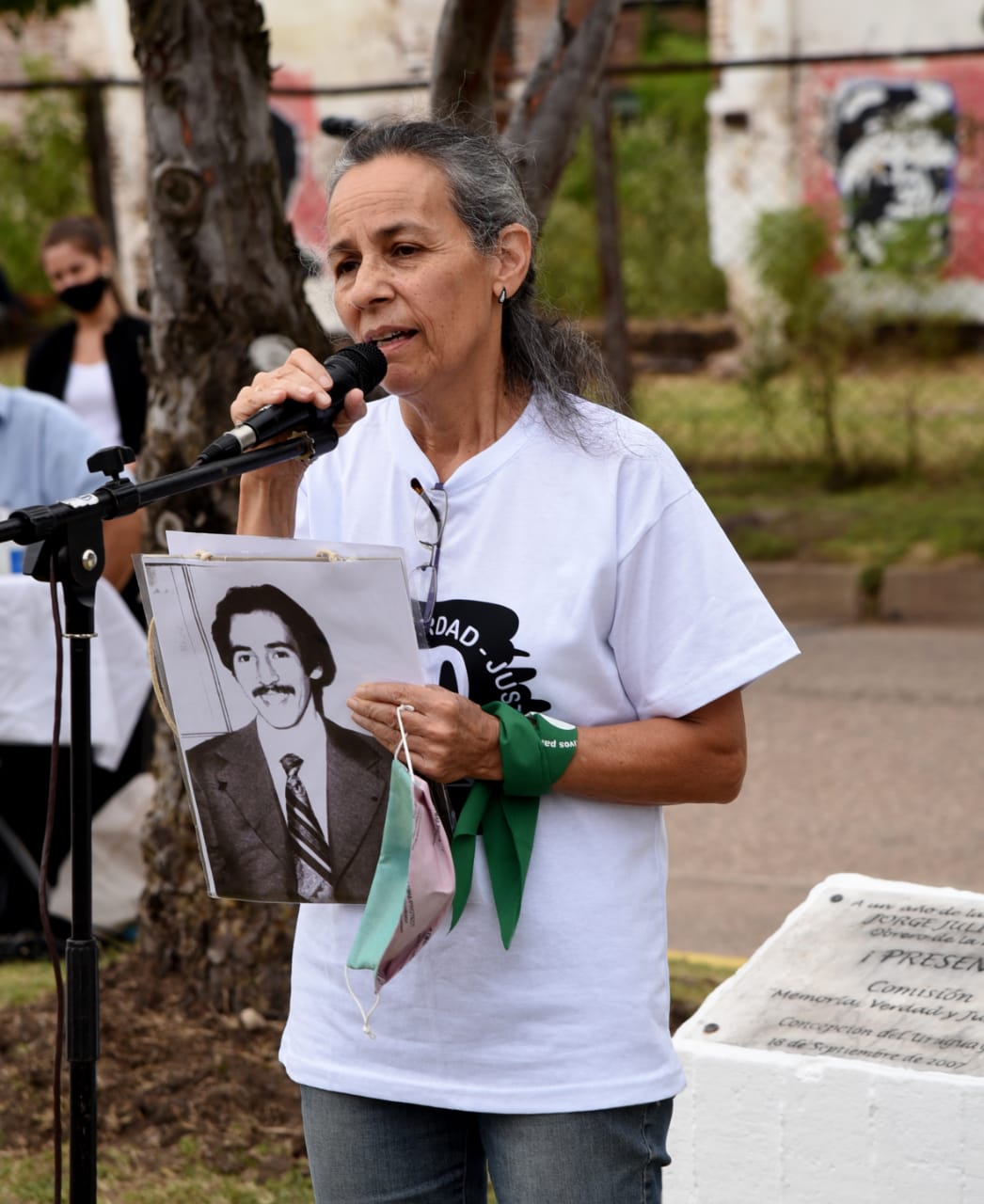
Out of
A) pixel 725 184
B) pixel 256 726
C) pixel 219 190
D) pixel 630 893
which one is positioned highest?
pixel 725 184

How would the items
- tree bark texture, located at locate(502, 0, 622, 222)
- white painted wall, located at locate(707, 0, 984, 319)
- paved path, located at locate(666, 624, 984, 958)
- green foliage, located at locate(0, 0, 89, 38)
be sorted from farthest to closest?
1. white painted wall, located at locate(707, 0, 984, 319)
2. green foliage, located at locate(0, 0, 89, 38)
3. paved path, located at locate(666, 624, 984, 958)
4. tree bark texture, located at locate(502, 0, 622, 222)

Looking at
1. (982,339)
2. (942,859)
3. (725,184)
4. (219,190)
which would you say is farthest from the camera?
(725,184)

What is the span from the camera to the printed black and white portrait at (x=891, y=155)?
1402cm

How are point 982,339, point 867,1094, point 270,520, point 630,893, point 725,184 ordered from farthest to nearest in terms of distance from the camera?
point 725,184, point 982,339, point 867,1094, point 270,520, point 630,893

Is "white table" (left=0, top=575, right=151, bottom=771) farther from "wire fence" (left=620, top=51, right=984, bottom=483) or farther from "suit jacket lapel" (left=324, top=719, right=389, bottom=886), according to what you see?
"wire fence" (left=620, top=51, right=984, bottom=483)

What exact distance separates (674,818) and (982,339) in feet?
29.5

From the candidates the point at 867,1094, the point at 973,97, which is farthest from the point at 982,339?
the point at 867,1094

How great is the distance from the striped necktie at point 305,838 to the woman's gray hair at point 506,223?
1.69ft

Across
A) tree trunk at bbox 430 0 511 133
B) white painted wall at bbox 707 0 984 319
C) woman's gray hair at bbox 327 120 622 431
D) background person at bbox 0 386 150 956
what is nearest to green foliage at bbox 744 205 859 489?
white painted wall at bbox 707 0 984 319

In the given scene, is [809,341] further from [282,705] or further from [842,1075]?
[282,705]

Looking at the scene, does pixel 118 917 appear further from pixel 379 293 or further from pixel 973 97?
pixel 973 97

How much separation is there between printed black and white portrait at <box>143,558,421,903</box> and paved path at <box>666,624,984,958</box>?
3008 millimetres

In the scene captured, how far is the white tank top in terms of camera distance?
22.6ft

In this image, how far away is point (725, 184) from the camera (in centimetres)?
1695
